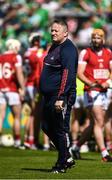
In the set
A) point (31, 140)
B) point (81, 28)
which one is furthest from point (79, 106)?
point (81, 28)

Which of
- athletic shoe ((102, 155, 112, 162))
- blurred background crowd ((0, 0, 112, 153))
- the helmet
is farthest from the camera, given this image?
blurred background crowd ((0, 0, 112, 153))

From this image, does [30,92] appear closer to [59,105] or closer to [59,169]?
[59,169]

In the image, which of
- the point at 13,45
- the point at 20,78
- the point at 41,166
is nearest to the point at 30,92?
the point at 20,78

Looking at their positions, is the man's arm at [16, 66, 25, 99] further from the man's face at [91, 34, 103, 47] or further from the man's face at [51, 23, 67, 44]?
the man's face at [51, 23, 67, 44]

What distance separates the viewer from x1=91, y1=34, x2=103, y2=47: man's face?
46.2 feet

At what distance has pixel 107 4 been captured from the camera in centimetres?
2898

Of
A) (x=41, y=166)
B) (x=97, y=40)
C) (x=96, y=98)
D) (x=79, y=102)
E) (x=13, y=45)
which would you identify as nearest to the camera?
(x=41, y=166)

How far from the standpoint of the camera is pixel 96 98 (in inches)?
553

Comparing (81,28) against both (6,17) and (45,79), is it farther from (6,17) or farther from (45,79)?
(45,79)

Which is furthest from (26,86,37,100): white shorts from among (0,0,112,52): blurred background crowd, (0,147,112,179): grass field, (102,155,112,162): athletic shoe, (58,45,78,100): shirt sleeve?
(0,0,112,52): blurred background crowd

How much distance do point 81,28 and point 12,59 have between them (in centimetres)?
1129

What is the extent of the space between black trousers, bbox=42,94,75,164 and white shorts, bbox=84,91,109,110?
2.44 m

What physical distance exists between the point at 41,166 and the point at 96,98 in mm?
1851

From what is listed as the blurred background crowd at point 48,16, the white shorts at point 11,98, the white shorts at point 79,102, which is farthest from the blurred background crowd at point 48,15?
the white shorts at point 11,98
